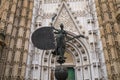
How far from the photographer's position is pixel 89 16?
40.1 feet

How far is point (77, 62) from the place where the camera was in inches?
441

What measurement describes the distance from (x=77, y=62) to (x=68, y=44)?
1341 mm

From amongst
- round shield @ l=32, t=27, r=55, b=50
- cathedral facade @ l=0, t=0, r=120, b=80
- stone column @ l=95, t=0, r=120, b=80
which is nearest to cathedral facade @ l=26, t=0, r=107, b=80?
cathedral facade @ l=0, t=0, r=120, b=80

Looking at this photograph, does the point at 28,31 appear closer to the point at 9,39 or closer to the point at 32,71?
the point at 9,39

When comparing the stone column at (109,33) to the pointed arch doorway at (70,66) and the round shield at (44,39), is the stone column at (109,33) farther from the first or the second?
the round shield at (44,39)

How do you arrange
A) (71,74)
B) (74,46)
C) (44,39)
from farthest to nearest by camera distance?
1. (74,46)
2. (71,74)
3. (44,39)

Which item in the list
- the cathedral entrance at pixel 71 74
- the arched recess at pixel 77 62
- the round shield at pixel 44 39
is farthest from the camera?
the cathedral entrance at pixel 71 74

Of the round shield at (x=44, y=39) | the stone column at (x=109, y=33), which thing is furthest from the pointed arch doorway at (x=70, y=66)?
the round shield at (x=44, y=39)

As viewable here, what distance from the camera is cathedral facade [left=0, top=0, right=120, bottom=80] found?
9986 millimetres

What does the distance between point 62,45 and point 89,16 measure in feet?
23.8

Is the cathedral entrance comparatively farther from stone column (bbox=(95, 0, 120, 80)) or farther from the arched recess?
stone column (bbox=(95, 0, 120, 80))

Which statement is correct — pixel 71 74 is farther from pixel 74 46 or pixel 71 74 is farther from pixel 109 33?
pixel 109 33

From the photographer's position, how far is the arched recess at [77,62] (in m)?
10.6

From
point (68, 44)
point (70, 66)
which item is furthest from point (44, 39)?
point (68, 44)
